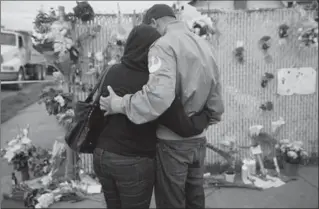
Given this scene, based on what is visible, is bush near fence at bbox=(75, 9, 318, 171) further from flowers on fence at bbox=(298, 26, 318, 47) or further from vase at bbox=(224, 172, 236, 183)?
vase at bbox=(224, 172, 236, 183)

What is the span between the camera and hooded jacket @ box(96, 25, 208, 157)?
2.06 metres

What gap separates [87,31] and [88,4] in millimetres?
326

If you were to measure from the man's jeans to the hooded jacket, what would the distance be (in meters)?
0.12

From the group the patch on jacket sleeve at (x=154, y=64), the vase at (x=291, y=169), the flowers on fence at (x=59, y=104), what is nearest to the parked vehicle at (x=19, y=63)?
the flowers on fence at (x=59, y=104)

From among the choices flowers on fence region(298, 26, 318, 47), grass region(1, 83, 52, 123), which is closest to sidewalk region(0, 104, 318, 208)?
flowers on fence region(298, 26, 318, 47)

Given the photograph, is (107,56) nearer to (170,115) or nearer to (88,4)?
(88,4)

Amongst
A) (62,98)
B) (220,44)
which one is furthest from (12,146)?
(220,44)

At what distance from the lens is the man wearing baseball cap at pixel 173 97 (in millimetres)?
1964

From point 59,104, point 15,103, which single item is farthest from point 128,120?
point 15,103

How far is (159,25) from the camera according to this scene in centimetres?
233

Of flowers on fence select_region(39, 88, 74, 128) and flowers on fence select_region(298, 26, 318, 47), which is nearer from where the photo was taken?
flowers on fence select_region(39, 88, 74, 128)

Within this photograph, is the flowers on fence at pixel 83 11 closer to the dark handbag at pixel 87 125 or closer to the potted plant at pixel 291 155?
the dark handbag at pixel 87 125

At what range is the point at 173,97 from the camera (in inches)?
78.7

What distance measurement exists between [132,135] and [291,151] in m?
2.91
